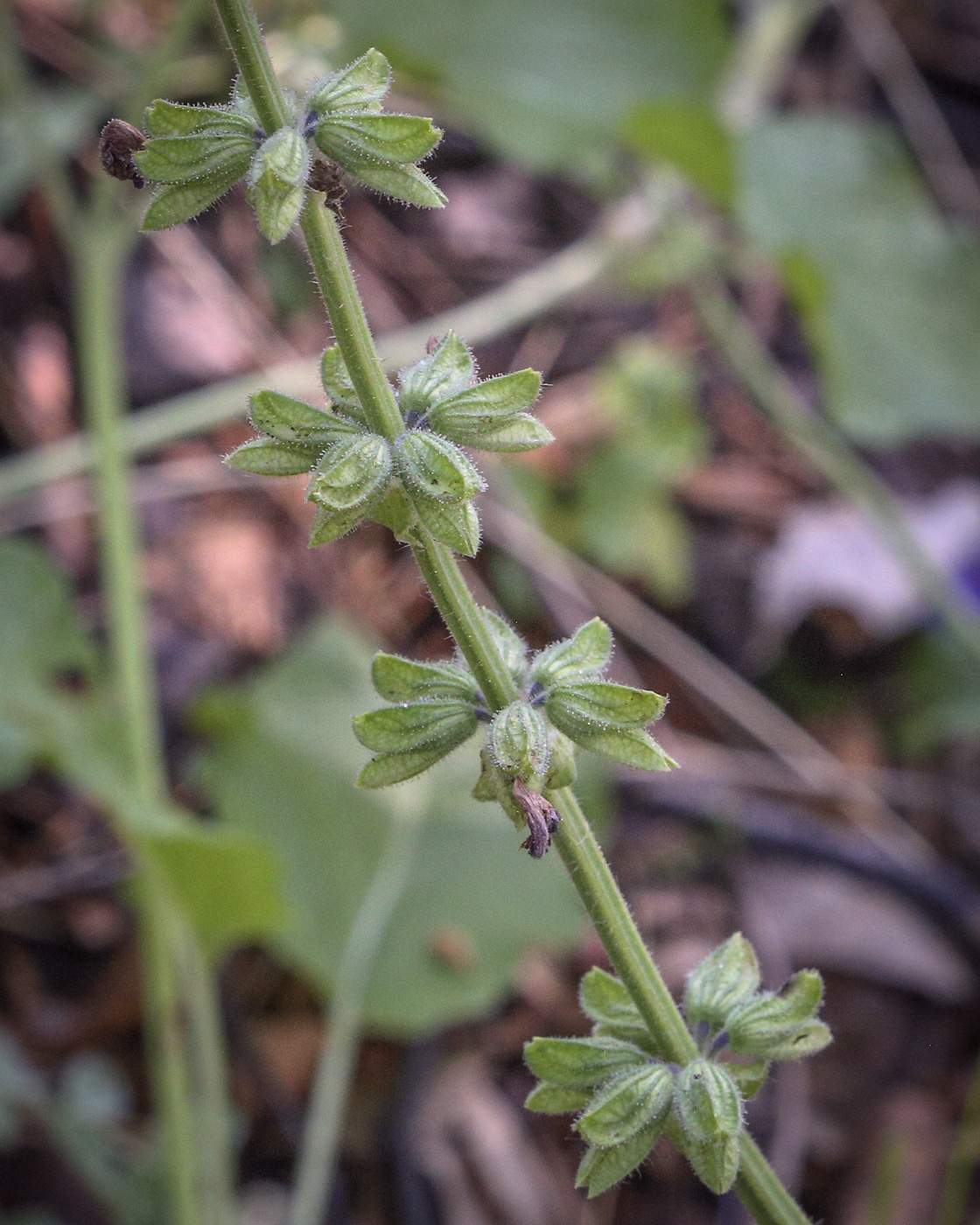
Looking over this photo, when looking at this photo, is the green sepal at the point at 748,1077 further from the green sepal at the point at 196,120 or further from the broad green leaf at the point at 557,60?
the broad green leaf at the point at 557,60

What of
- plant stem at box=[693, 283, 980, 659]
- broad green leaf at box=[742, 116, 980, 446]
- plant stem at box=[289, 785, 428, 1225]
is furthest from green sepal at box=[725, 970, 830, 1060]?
broad green leaf at box=[742, 116, 980, 446]

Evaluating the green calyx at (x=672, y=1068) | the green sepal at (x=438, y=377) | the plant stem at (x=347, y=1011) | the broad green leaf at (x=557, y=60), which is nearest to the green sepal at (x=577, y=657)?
the green calyx at (x=672, y=1068)

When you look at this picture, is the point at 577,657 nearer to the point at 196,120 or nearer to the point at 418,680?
the point at 418,680

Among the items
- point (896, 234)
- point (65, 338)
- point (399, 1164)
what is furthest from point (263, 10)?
point (399, 1164)

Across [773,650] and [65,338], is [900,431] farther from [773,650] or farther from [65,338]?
[65,338]

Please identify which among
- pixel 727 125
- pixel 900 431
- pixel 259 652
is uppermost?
pixel 727 125

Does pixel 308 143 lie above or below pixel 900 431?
below
